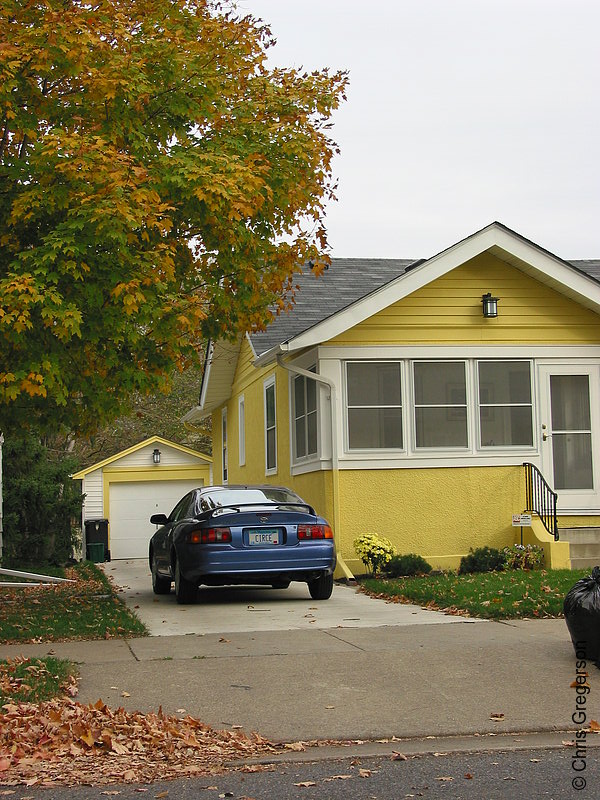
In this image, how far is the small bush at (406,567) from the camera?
14.8 m

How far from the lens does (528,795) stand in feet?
15.3

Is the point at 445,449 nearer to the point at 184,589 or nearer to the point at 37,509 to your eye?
the point at 184,589

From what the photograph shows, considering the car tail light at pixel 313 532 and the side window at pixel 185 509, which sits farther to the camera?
the side window at pixel 185 509

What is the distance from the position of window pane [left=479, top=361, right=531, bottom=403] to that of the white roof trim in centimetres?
145

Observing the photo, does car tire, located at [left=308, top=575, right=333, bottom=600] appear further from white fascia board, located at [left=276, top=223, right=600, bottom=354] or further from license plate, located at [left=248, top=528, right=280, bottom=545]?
white fascia board, located at [left=276, top=223, right=600, bottom=354]

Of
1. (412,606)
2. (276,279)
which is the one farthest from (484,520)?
(276,279)

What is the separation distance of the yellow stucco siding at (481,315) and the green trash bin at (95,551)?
13419mm

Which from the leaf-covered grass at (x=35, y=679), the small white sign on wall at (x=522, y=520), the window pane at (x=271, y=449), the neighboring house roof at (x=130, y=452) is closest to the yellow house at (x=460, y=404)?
the small white sign on wall at (x=522, y=520)

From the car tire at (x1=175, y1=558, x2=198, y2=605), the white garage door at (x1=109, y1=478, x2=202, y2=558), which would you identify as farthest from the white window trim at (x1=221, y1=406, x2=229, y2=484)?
the car tire at (x1=175, y1=558, x2=198, y2=605)

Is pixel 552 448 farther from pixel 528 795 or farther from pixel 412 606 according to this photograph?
pixel 528 795

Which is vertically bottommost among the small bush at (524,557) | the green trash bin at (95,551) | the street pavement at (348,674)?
A: the green trash bin at (95,551)

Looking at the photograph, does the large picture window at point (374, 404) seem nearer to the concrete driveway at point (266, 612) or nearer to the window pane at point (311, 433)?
the window pane at point (311, 433)

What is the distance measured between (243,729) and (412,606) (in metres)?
6.11

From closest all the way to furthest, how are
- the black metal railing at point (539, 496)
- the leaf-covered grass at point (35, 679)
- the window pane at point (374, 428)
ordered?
the leaf-covered grass at point (35, 679), the black metal railing at point (539, 496), the window pane at point (374, 428)
